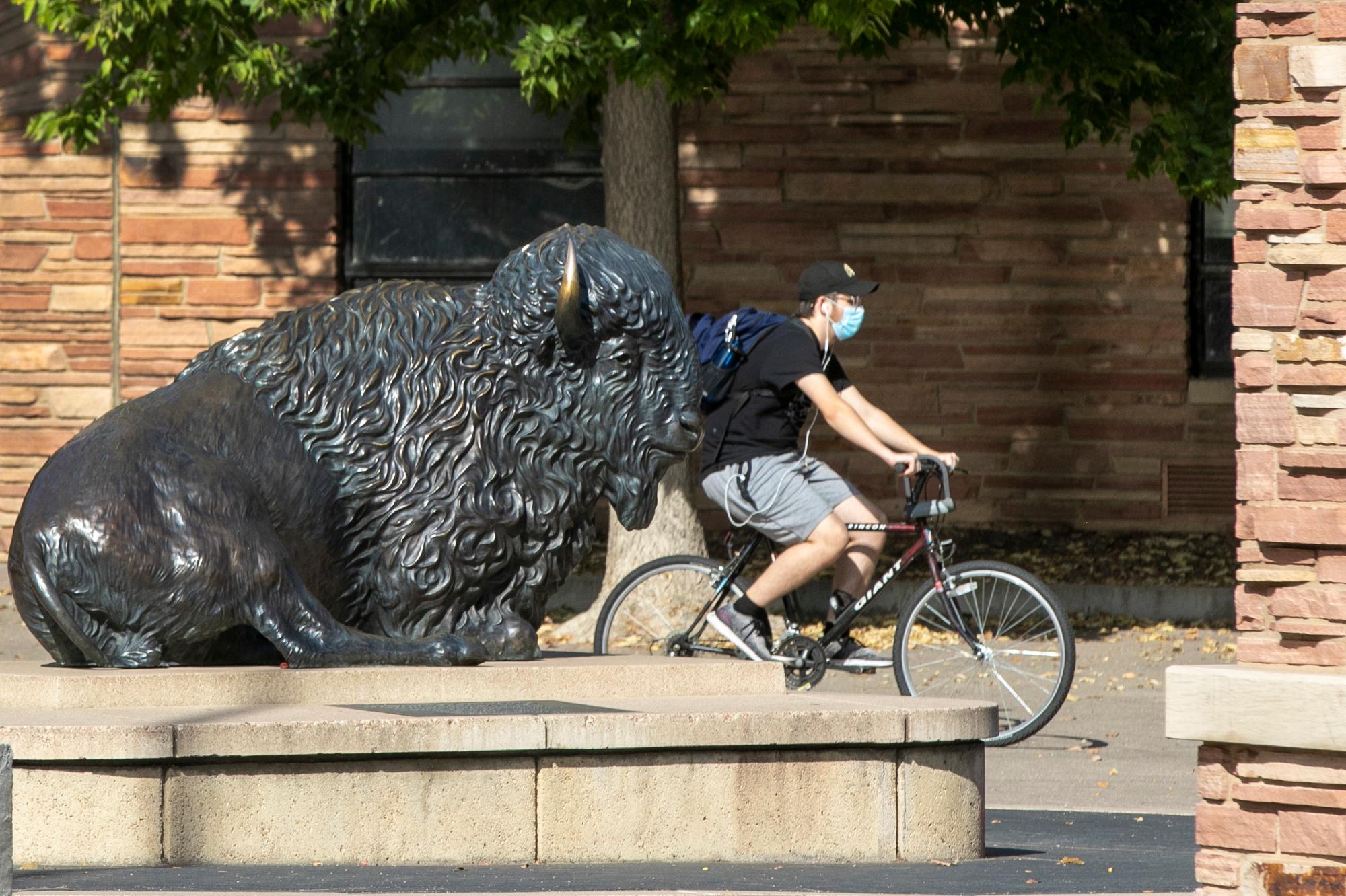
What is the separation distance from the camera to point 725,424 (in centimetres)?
864

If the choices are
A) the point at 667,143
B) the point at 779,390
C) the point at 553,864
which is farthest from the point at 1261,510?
the point at 667,143

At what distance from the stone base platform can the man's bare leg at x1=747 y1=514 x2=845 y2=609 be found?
239cm

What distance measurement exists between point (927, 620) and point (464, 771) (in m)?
3.64

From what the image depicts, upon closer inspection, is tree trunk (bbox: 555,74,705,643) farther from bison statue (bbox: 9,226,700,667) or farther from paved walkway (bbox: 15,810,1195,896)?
paved walkway (bbox: 15,810,1195,896)

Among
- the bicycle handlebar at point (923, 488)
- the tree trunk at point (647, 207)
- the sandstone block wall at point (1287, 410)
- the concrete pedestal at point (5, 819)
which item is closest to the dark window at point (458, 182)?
the tree trunk at point (647, 207)

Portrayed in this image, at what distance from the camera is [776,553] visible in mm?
8961

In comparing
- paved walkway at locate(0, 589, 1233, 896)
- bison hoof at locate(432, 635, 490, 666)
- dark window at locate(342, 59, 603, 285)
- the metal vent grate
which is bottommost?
paved walkway at locate(0, 589, 1233, 896)

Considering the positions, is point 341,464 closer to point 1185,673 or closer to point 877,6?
point 1185,673

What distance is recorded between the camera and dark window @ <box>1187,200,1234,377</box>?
579 inches

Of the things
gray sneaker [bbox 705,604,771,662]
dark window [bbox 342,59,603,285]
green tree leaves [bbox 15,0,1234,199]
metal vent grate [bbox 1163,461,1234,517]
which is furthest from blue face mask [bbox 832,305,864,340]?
metal vent grate [bbox 1163,461,1234,517]

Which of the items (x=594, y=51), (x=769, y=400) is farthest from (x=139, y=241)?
(x=769, y=400)

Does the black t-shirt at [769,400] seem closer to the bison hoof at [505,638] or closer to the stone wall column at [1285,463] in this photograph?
the bison hoof at [505,638]

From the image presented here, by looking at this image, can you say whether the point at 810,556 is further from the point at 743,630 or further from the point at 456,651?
the point at 456,651

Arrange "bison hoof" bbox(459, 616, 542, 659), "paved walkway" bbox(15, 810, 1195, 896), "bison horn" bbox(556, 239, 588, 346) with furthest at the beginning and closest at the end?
1. "bison hoof" bbox(459, 616, 542, 659)
2. "bison horn" bbox(556, 239, 588, 346)
3. "paved walkway" bbox(15, 810, 1195, 896)
